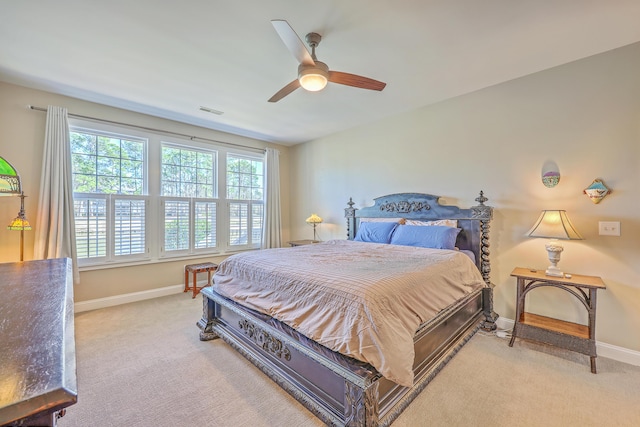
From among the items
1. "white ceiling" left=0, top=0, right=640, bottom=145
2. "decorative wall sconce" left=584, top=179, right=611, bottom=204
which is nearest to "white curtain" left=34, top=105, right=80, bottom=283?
"white ceiling" left=0, top=0, right=640, bottom=145

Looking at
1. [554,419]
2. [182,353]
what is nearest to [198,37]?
[182,353]

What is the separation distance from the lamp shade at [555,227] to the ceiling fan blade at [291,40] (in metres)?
2.57

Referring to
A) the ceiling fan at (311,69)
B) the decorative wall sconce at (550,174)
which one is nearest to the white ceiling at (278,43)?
the ceiling fan at (311,69)

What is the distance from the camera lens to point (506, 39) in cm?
233

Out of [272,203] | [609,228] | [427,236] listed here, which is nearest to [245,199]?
[272,203]

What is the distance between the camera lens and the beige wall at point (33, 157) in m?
3.12

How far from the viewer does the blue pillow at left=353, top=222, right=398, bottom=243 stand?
145 inches

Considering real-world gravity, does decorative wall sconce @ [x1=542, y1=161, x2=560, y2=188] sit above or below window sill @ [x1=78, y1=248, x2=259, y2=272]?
above

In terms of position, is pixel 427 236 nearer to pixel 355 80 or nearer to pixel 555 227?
pixel 555 227

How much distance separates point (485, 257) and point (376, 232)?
4.30ft

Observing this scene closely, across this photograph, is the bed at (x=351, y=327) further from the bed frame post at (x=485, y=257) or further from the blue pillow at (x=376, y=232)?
the blue pillow at (x=376, y=232)

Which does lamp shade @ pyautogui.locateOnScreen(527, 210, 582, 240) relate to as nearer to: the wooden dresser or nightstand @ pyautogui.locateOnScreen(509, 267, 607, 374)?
nightstand @ pyautogui.locateOnScreen(509, 267, 607, 374)

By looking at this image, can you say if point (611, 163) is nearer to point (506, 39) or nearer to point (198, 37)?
point (506, 39)

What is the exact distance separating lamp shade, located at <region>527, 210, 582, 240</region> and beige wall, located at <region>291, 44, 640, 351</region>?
0.24 metres
